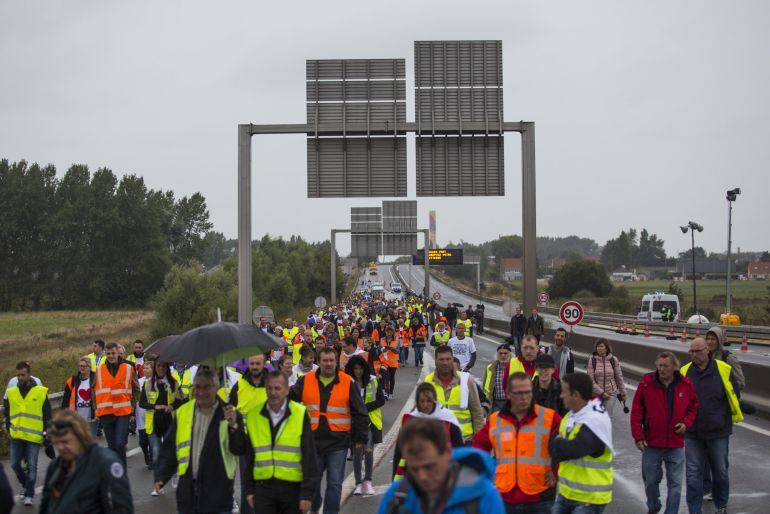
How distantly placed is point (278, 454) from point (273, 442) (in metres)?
0.09

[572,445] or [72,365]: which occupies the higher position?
[572,445]

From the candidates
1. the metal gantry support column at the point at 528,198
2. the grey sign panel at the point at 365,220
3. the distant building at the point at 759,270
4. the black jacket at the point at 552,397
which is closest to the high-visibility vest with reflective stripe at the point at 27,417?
the black jacket at the point at 552,397

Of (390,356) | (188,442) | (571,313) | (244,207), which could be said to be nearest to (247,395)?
(188,442)

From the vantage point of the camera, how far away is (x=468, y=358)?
1577 cm

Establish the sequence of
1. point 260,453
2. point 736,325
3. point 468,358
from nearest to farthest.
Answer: point 260,453 → point 468,358 → point 736,325

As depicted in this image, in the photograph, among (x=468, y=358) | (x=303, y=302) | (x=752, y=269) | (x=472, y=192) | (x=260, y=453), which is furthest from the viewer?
(x=752, y=269)

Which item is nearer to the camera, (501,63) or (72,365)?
(501,63)

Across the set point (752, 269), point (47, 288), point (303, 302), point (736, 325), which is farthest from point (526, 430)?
point (752, 269)

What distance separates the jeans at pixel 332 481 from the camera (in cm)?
805

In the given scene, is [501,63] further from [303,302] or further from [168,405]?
[303,302]

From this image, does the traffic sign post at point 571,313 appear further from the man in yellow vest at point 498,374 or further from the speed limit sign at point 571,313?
the man in yellow vest at point 498,374

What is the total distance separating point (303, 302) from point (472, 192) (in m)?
74.5

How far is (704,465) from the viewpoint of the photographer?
9.12 m

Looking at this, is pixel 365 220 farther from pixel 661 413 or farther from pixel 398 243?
pixel 661 413
